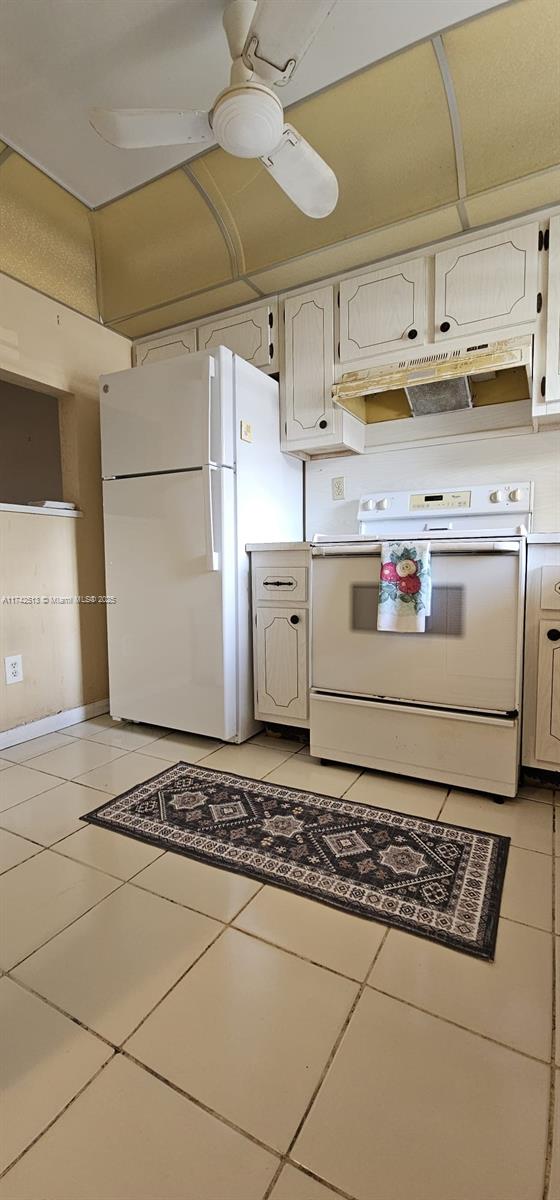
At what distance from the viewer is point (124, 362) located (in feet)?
9.34

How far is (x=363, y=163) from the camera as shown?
195 centimetres

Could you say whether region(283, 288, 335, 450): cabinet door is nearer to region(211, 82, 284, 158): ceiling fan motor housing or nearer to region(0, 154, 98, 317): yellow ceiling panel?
region(211, 82, 284, 158): ceiling fan motor housing

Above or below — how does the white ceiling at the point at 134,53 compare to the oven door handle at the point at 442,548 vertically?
above

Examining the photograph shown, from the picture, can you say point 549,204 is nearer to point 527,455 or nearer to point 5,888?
point 527,455

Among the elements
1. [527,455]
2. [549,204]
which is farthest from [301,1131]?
[549,204]

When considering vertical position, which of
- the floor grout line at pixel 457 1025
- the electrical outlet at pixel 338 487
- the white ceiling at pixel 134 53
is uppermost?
the white ceiling at pixel 134 53

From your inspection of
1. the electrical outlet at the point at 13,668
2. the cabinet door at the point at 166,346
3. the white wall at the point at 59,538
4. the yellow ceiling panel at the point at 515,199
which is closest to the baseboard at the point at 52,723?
the white wall at the point at 59,538

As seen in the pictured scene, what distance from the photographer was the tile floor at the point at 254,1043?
2.23ft

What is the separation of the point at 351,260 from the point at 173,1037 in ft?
8.79

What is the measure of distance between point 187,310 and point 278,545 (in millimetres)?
1462

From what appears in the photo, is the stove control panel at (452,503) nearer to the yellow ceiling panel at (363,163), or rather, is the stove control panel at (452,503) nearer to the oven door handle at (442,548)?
the oven door handle at (442,548)

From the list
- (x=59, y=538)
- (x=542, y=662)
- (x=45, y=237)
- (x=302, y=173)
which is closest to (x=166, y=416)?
(x=59, y=538)

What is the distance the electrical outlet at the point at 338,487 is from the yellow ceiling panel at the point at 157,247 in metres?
1.09

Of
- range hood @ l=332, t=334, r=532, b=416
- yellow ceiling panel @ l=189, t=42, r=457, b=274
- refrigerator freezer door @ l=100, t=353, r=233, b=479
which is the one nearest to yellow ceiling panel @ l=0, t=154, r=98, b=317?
refrigerator freezer door @ l=100, t=353, r=233, b=479
